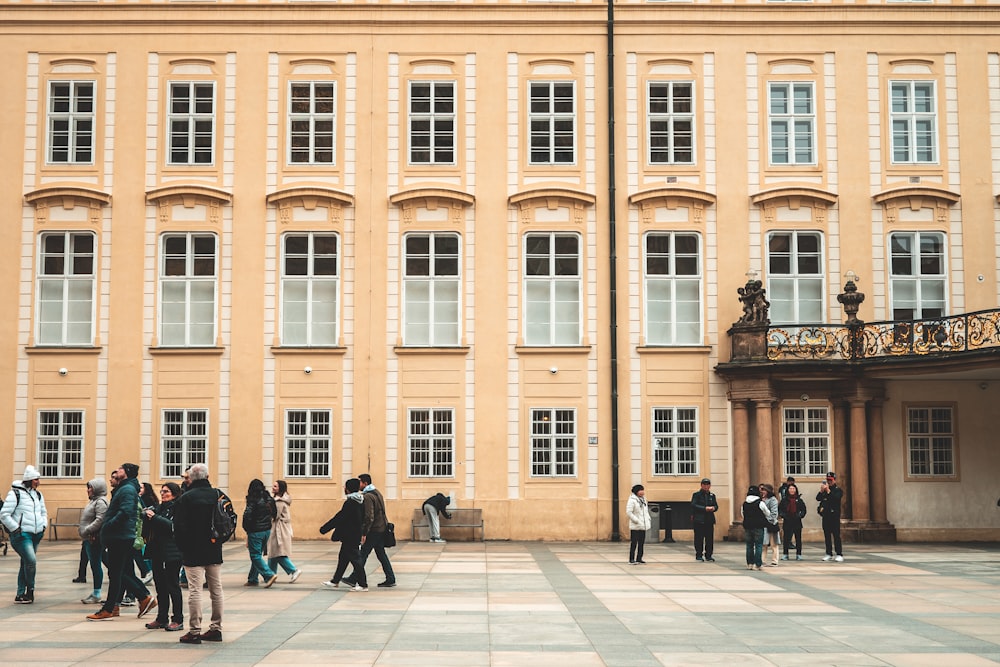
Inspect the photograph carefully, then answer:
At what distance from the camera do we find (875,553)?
2638 centimetres

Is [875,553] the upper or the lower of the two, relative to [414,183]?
lower

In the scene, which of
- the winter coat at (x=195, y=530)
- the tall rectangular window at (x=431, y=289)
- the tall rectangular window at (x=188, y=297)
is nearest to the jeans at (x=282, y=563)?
the winter coat at (x=195, y=530)

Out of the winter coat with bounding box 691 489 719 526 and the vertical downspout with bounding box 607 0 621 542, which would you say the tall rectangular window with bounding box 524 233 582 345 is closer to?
the vertical downspout with bounding box 607 0 621 542

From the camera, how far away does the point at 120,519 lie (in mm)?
15023

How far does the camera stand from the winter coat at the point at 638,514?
77.2ft

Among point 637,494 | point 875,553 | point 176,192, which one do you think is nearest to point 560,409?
point 637,494

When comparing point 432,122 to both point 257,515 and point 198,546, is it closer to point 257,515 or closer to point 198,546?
point 257,515

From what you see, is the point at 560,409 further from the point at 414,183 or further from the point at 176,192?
the point at 176,192

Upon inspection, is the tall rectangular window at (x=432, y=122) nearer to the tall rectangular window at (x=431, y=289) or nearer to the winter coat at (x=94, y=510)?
the tall rectangular window at (x=431, y=289)

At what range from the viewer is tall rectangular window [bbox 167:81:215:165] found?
101 feet

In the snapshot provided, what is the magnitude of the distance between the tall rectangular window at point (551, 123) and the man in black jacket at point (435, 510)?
29.9 ft

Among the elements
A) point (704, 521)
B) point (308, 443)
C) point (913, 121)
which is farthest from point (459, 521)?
point (913, 121)

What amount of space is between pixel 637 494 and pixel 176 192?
47.9 feet

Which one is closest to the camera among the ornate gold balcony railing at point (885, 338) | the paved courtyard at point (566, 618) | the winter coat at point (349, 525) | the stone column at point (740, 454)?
the paved courtyard at point (566, 618)
